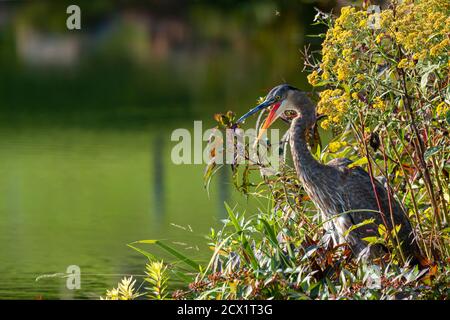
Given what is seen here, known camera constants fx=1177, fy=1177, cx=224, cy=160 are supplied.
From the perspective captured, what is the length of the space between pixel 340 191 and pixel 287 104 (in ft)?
1.37

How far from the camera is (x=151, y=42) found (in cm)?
1588

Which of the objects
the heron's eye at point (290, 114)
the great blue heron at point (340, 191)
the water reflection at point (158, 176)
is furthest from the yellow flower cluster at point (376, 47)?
the water reflection at point (158, 176)

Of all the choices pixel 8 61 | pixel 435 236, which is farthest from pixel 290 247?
pixel 8 61

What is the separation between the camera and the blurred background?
674cm

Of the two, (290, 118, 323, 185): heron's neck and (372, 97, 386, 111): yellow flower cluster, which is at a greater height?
(372, 97, 386, 111): yellow flower cluster

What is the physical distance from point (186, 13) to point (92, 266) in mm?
10865

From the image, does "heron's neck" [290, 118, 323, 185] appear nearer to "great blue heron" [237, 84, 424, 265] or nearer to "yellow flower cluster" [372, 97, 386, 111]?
"great blue heron" [237, 84, 424, 265]

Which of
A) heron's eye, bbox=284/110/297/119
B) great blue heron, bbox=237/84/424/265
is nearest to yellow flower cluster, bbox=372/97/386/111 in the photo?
great blue heron, bbox=237/84/424/265

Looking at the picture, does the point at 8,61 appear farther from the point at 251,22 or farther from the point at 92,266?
the point at 92,266

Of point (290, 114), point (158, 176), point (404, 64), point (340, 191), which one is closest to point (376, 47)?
point (404, 64)

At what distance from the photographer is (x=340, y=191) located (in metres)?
4.42

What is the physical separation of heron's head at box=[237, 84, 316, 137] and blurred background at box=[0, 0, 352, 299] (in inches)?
22.9

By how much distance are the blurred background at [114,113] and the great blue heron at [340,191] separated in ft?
1.89

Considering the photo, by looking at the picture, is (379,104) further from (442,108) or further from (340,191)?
(340,191)
